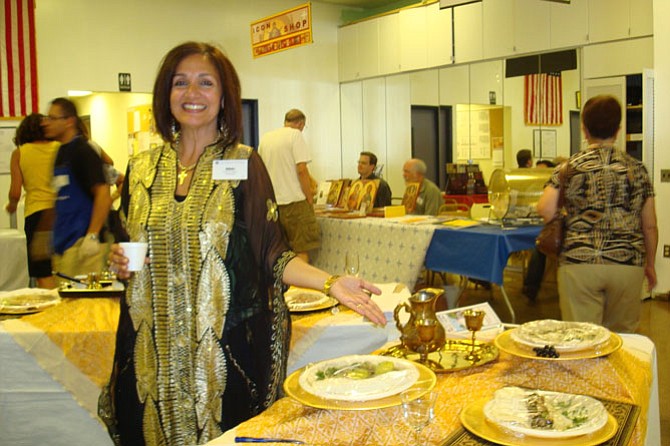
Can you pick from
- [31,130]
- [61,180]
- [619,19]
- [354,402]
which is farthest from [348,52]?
[354,402]

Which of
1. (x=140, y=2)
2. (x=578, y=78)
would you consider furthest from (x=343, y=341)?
(x=140, y=2)

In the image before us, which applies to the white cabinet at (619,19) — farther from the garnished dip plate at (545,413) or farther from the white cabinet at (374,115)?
Answer: the garnished dip plate at (545,413)

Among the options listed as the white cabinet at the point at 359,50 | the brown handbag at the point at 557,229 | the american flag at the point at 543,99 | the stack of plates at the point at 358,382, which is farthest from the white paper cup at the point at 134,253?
the white cabinet at the point at 359,50

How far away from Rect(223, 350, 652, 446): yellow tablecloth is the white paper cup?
19.7 inches

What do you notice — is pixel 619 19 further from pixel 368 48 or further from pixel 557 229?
pixel 557 229

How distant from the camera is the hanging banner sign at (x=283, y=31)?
724cm

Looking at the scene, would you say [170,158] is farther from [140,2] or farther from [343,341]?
[140,2]

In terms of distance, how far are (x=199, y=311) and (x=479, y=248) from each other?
121 inches

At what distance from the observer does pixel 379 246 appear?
5387 mm

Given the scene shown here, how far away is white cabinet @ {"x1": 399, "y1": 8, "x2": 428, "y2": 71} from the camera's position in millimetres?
9312

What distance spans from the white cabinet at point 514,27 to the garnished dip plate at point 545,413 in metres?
7.12

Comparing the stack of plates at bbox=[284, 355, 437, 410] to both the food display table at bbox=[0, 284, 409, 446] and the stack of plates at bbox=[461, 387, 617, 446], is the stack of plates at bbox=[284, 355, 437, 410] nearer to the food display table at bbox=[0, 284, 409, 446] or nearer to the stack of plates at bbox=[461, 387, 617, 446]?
the stack of plates at bbox=[461, 387, 617, 446]

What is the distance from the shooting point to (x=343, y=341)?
2547 mm

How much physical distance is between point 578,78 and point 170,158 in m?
6.62
